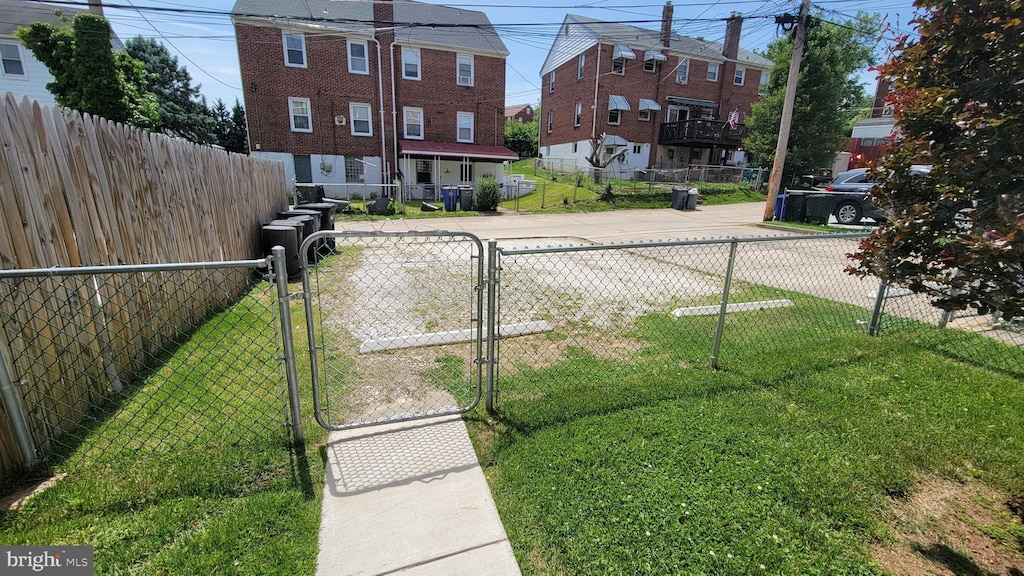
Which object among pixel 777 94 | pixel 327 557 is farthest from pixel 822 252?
pixel 777 94

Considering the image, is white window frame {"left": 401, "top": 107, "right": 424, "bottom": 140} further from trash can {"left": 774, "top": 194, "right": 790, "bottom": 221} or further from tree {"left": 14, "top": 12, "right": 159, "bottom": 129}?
trash can {"left": 774, "top": 194, "right": 790, "bottom": 221}

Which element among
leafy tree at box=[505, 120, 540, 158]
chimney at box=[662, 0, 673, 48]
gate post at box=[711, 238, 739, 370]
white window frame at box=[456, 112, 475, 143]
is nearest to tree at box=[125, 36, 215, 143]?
white window frame at box=[456, 112, 475, 143]

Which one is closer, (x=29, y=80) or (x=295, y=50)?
(x=29, y=80)

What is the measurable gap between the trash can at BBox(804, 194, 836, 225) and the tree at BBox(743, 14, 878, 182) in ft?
28.4

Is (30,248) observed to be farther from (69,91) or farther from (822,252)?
(69,91)

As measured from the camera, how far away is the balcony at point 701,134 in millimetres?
28219

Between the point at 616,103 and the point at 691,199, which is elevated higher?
the point at 616,103

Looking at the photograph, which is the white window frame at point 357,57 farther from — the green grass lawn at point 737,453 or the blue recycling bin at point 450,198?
the green grass lawn at point 737,453

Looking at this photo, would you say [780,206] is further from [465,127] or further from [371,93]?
[371,93]

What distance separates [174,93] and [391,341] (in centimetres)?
3160

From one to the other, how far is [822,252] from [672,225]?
5693 millimetres

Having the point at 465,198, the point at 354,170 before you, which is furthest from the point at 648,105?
the point at 354,170

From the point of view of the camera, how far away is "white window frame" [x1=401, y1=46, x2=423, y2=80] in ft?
73.1

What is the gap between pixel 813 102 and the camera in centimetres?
2172
